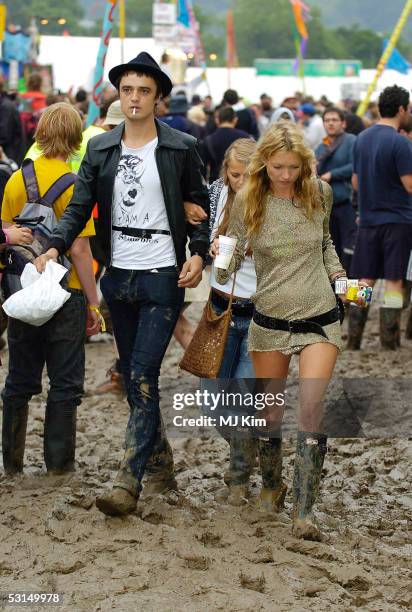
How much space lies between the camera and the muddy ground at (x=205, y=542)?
4.45 meters

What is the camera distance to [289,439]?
7.31 metres

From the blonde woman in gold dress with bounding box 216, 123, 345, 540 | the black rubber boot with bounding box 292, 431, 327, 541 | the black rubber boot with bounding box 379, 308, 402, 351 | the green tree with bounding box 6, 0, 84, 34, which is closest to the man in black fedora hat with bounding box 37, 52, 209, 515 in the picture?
the blonde woman in gold dress with bounding box 216, 123, 345, 540

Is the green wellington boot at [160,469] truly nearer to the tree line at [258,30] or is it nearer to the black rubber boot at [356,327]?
the black rubber boot at [356,327]

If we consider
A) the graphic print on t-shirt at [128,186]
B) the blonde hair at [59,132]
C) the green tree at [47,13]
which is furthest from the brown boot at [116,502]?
the green tree at [47,13]

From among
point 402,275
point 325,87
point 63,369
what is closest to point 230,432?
point 63,369

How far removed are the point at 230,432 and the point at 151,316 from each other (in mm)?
807

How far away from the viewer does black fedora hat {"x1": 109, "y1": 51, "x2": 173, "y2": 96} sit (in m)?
5.35

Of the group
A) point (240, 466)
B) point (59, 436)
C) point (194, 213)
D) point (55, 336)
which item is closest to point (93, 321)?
point (55, 336)

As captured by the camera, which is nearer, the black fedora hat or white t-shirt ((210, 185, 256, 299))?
the black fedora hat

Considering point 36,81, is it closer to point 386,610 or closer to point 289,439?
point 289,439

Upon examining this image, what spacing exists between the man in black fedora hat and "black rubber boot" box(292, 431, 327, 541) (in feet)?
2.55

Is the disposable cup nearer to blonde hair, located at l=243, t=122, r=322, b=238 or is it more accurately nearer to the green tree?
blonde hair, located at l=243, t=122, r=322, b=238

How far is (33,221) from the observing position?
18.9 feet

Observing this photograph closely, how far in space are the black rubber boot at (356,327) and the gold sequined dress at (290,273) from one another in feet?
15.6
